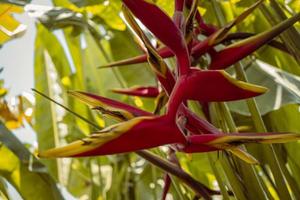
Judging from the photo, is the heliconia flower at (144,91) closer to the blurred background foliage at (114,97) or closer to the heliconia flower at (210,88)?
the blurred background foliage at (114,97)

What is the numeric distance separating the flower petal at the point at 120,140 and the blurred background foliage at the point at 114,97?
15 cm

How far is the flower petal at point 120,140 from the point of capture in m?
0.23

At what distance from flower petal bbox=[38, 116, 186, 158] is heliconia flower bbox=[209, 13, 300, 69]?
4.0 inches

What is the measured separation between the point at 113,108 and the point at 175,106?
4 cm

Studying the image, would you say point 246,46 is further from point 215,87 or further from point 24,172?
point 24,172

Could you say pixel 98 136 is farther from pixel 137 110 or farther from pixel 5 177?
pixel 5 177

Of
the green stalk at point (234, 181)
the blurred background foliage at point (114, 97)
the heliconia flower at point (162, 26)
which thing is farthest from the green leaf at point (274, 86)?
the heliconia flower at point (162, 26)

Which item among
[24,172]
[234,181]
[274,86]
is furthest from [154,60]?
[24,172]

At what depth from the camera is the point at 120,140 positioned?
0.76 feet

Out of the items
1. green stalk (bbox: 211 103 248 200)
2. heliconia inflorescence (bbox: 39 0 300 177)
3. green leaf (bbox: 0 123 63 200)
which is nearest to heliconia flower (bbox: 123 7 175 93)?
heliconia inflorescence (bbox: 39 0 300 177)

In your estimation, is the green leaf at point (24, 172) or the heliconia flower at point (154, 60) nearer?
the heliconia flower at point (154, 60)

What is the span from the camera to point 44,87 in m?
0.88

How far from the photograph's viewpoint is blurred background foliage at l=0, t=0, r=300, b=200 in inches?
19.5

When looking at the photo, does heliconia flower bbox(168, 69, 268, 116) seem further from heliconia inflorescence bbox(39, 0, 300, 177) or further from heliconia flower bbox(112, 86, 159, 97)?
heliconia flower bbox(112, 86, 159, 97)
